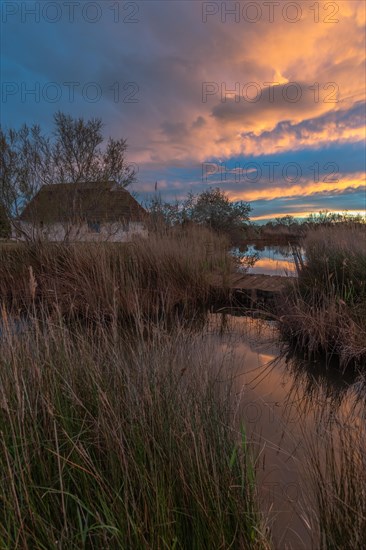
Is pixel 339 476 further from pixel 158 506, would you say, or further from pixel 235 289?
pixel 235 289

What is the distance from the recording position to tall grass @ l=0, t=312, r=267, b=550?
118 cm

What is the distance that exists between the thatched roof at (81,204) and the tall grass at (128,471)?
6643mm

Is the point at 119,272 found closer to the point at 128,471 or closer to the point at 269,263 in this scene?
the point at 128,471

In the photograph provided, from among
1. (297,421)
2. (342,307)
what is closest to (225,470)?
(297,421)

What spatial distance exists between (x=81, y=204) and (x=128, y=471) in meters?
9.98

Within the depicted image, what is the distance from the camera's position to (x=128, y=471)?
1.40m

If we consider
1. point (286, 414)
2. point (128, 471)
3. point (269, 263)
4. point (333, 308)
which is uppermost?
point (269, 263)

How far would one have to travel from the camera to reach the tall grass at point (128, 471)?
118cm

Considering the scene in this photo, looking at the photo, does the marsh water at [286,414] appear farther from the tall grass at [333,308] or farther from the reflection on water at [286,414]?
the tall grass at [333,308]

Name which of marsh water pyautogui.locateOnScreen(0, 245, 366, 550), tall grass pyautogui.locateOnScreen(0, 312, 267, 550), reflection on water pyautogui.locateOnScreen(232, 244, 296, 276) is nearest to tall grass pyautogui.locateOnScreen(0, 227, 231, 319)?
marsh water pyautogui.locateOnScreen(0, 245, 366, 550)

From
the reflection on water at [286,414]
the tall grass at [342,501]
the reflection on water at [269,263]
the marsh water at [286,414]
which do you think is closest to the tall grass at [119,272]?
the marsh water at [286,414]

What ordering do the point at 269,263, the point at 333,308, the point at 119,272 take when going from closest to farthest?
the point at 333,308 → the point at 119,272 → the point at 269,263

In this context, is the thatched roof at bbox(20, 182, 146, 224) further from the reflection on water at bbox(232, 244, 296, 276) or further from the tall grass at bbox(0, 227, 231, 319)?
the reflection on water at bbox(232, 244, 296, 276)

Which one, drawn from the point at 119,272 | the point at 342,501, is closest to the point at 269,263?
the point at 119,272
